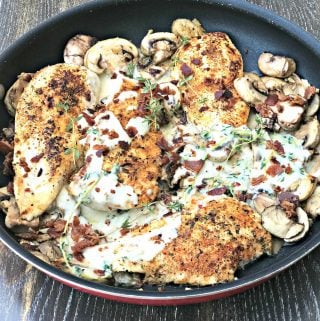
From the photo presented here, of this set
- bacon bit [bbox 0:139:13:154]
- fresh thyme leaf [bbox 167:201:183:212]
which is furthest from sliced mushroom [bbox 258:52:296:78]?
bacon bit [bbox 0:139:13:154]

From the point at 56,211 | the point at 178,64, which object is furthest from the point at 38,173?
the point at 178,64

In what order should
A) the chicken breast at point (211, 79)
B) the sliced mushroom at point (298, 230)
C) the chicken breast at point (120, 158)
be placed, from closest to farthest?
the sliced mushroom at point (298, 230), the chicken breast at point (120, 158), the chicken breast at point (211, 79)

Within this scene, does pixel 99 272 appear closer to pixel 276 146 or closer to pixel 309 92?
pixel 276 146

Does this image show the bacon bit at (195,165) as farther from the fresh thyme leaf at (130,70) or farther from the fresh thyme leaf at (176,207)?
the fresh thyme leaf at (130,70)

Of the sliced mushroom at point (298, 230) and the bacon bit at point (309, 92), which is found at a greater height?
the bacon bit at point (309, 92)

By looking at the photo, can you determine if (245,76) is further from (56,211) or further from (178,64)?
(56,211)

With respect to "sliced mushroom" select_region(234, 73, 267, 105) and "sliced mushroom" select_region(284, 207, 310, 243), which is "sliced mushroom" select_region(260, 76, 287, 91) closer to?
"sliced mushroom" select_region(234, 73, 267, 105)

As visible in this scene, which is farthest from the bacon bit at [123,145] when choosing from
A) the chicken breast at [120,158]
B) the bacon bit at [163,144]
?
the bacon bit at [163,144]
